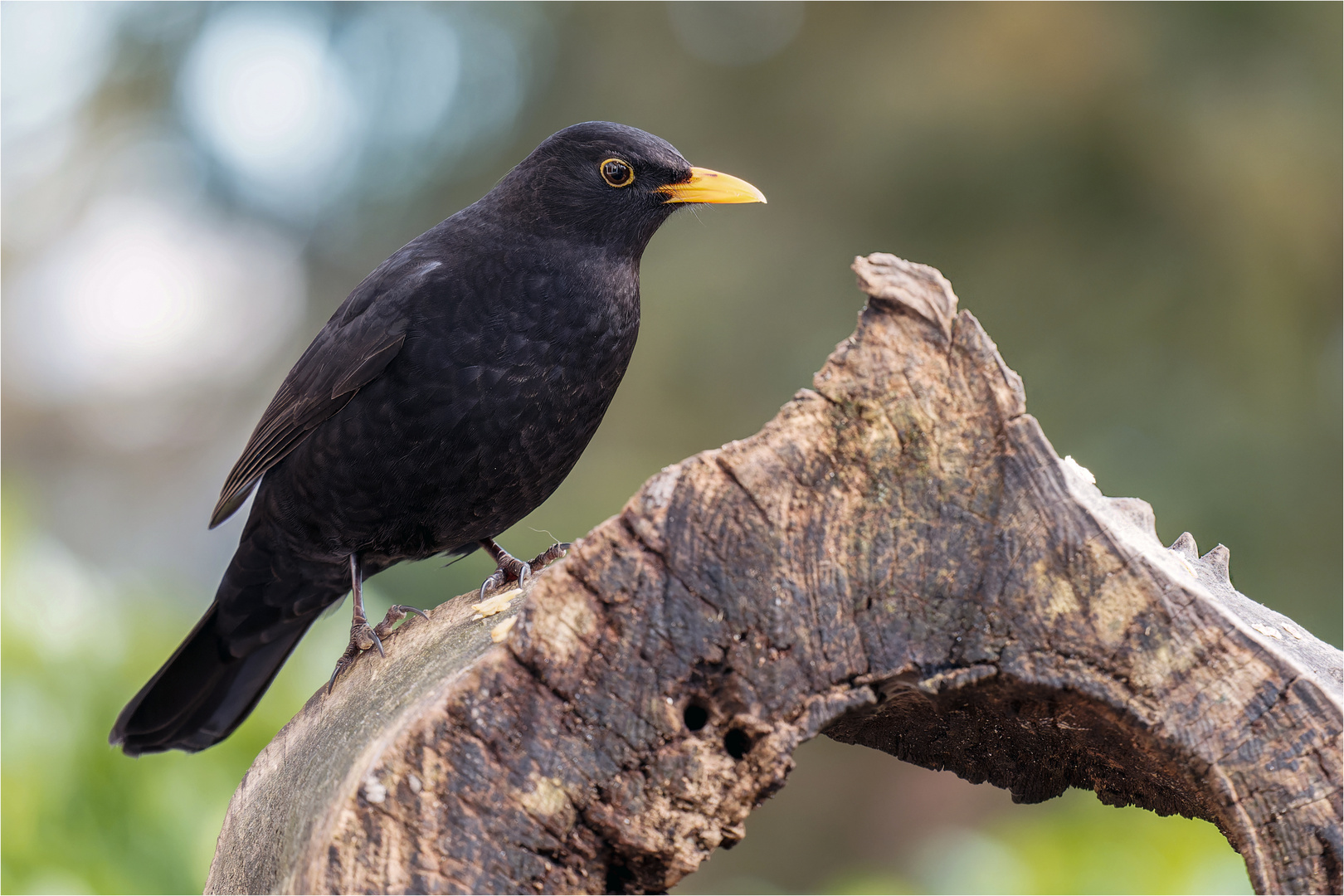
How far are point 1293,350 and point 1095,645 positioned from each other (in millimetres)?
4178

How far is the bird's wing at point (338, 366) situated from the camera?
111 inches

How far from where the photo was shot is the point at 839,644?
4.88 ft

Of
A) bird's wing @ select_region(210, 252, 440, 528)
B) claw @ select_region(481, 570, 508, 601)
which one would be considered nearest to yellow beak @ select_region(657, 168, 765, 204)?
bird's wing @ select_region(210, 252, 440, 528)

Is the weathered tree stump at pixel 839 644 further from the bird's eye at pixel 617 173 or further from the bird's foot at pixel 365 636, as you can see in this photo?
the bird's eye at pixel 617 173

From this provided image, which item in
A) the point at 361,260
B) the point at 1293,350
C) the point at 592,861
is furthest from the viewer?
the point at 361,260

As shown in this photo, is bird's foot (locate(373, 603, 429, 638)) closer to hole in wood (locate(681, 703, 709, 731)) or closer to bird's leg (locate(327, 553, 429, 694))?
bird's leg (locate(327, 553, 429, 694))

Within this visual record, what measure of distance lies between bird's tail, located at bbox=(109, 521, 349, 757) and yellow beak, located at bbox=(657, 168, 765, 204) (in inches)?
62.9

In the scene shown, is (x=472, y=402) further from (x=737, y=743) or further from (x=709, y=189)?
(x=737, y=743)

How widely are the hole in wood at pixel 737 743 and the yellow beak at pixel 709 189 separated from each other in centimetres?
186

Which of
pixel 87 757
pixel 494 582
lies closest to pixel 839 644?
pixel 494 582

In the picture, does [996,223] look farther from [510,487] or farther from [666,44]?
[510,487]


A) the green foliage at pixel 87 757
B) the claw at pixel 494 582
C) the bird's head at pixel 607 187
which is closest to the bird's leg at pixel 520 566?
the claw at pixel 494 582

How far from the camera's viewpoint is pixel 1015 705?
5.62 feet

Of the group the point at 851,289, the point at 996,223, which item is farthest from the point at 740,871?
the point at 996,223
